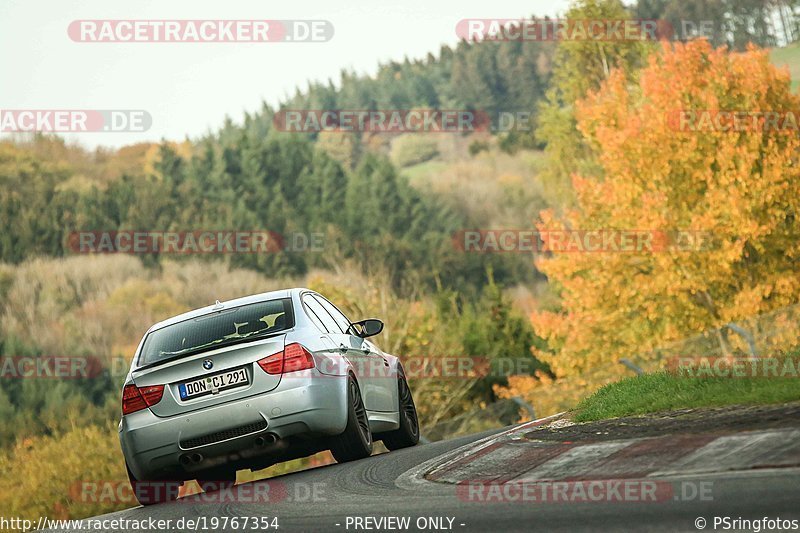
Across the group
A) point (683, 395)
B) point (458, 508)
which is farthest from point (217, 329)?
point (683, 395)

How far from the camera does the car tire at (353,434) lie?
1063 centimetres

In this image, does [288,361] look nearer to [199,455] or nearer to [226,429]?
[226,429]

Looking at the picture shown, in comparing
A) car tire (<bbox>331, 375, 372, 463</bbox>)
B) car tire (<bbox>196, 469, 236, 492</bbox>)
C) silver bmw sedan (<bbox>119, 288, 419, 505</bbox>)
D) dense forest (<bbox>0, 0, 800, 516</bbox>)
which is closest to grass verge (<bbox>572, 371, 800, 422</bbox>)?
car tire (<bbox>331, 375, 372, 463</bbox>)

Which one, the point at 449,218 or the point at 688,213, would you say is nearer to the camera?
the point at 688,213

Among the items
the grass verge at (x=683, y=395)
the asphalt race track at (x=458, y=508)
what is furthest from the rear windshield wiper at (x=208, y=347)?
the grass verge at (x=683, y=395)

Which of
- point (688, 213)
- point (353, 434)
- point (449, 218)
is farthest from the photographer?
point (449, 218)

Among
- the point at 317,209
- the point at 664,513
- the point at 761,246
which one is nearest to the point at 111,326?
the point at 317,209

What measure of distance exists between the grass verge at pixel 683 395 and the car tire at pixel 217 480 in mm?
3290

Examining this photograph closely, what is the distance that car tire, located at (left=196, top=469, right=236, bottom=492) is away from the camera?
1075 cm

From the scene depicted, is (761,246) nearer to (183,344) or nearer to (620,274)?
(620,274)

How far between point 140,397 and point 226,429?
79 cm

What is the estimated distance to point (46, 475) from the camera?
26859 millimetres

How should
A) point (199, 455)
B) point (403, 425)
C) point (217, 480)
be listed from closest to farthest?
1. point (199, 455)
2. point (217, 480)
3. point (403, 425)

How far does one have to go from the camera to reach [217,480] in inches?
448
